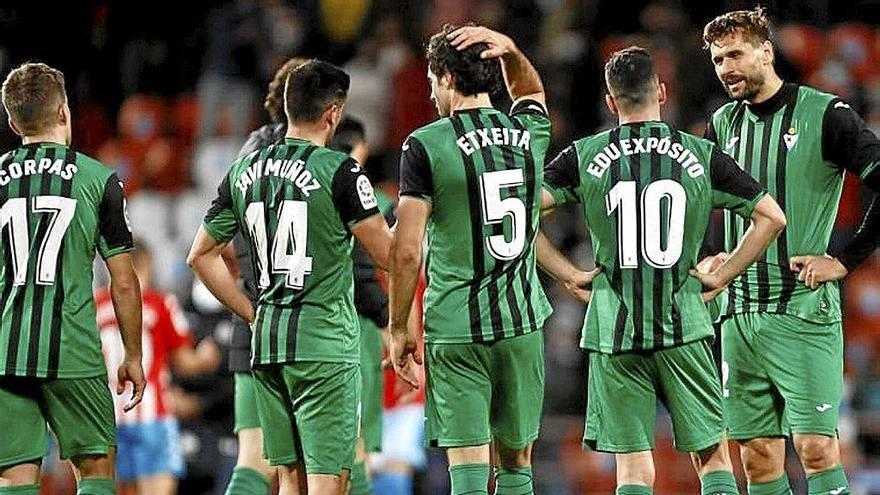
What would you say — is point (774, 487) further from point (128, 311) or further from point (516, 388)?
point (128, 311)

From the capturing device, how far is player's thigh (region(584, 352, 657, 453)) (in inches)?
254

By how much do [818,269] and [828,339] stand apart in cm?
30

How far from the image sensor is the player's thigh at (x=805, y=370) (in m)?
6.71

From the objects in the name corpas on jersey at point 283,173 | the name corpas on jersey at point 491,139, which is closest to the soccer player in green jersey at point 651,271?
the name corpas on jersey at point 491,139

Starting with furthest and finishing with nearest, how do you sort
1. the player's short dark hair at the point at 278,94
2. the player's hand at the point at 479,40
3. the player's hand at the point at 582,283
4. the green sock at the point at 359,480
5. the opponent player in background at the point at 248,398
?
the green sock at the point at 359,480, the opponent player in background at the point at 248,398, the player's short dark hair at the point at 278,94, the player's hand at the point at 582,283, the player's hand at the point at 479,40

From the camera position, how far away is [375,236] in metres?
6.43

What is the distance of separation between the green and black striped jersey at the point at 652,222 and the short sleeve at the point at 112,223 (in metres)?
1.86

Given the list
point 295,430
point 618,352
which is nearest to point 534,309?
point 618,352

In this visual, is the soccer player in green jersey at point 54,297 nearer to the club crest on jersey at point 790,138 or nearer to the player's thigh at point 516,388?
the player's thigh at point 516,388

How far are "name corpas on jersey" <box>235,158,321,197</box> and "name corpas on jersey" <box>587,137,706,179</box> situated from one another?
1145mm

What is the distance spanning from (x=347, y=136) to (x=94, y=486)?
237 centimetres

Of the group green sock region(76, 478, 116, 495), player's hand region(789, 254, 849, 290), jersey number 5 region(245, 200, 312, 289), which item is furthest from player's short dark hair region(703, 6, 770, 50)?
green sock region(76, 478, 116, 495)

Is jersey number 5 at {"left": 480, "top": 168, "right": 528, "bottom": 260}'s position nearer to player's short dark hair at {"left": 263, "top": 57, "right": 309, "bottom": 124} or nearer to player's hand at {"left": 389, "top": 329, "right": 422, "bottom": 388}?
player's hand at {"left": 389, "top": 329, "right": 422, "bottom": 388}

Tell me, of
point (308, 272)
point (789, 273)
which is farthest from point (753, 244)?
point (308, 272)
